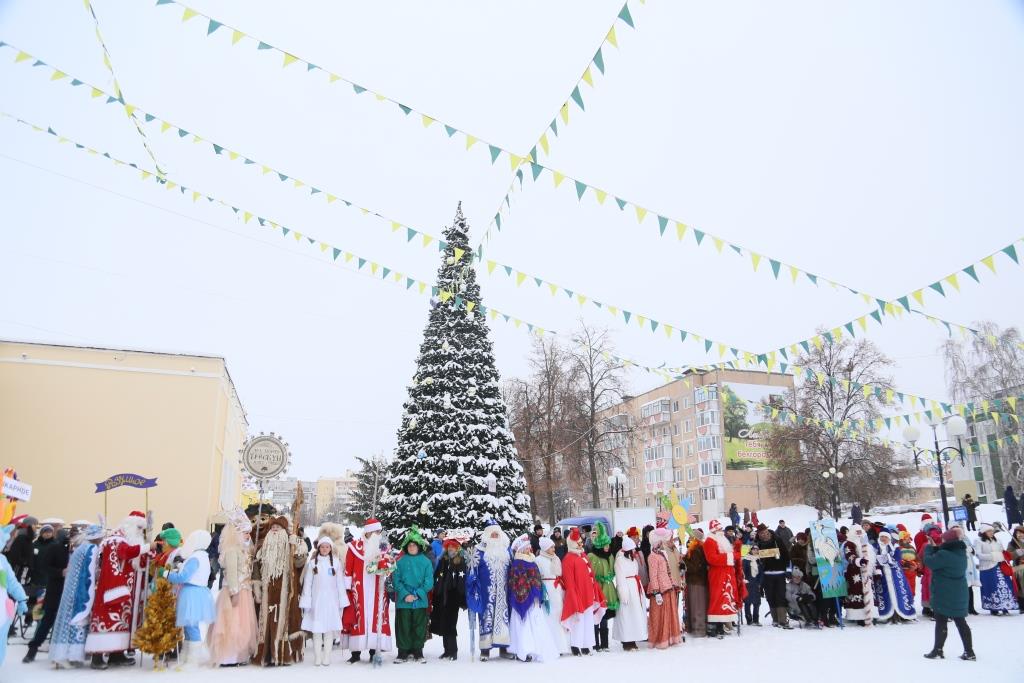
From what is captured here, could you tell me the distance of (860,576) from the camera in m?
11.2

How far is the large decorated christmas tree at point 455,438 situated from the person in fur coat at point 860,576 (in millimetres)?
9171

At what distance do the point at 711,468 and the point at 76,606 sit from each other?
156ft

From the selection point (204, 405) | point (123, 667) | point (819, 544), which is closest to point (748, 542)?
point (819, 544)

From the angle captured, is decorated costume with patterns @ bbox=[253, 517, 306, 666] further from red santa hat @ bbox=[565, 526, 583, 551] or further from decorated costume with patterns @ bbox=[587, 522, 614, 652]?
decorated costume with patterns @ bbox=[587, 522, 614, 652]

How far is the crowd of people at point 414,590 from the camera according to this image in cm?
790

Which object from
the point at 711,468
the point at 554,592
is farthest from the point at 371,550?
the point at 711,468

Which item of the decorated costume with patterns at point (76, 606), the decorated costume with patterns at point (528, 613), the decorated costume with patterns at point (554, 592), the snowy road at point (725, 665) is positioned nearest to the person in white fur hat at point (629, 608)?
the snowy road at point (725, 665)

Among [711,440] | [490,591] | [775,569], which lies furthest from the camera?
[711,440]

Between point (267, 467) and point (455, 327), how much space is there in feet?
29.0

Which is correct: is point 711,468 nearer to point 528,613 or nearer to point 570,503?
point 570,503

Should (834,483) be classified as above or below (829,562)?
above

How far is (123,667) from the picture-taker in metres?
7.94

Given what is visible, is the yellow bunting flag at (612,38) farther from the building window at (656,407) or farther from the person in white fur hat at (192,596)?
the building window at (656,407)

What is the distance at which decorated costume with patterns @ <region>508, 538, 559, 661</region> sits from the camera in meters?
8.87
